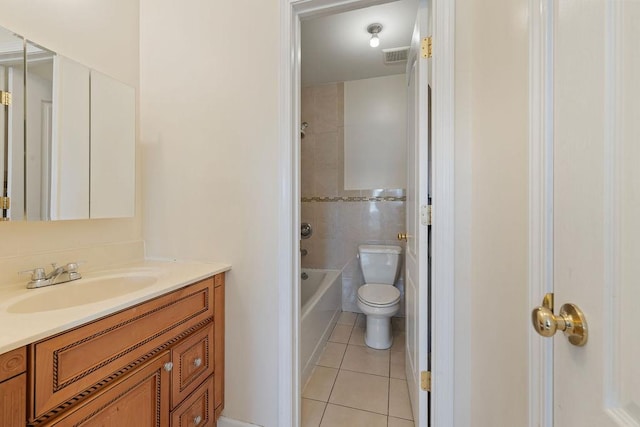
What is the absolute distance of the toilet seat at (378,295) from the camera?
215 cm

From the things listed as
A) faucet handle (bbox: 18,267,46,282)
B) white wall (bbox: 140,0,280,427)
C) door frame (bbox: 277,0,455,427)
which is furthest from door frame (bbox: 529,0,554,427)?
faucet handle (bbox: 18,267,46,282)

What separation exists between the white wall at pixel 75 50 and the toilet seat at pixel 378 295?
165 centimetres

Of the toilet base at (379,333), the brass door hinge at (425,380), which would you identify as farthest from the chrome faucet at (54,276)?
the toilet base at (379,333)

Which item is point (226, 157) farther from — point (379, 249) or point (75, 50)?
point (379, 249)

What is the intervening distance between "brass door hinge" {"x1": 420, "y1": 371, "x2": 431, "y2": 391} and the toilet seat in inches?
35.8

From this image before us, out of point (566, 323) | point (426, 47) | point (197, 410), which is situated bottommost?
point (197, 410)

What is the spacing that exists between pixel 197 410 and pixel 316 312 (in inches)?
42.1

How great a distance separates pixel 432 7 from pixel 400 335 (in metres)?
2.42

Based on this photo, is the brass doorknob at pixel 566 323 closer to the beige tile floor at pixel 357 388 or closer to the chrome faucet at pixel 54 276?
the beige tile floor at pixel 357 388

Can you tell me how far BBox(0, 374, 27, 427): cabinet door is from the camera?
23.9 inches

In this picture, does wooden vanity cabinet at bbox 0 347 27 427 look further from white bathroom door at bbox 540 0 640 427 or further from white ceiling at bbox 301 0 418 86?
white ceiling at bbox 301 0 418 86

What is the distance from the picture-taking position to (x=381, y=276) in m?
2.67

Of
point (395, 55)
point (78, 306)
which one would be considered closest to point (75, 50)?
point (78, 306)

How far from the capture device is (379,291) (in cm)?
238
